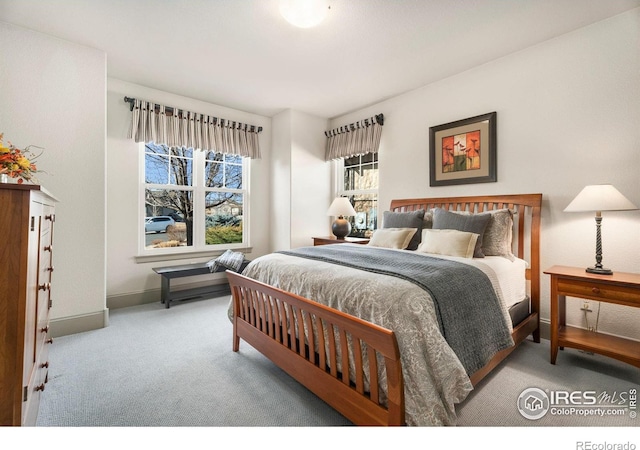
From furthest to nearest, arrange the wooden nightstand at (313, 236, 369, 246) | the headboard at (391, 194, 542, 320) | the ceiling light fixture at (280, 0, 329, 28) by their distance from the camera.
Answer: the wooden nightstand at (313, 236, 369, 246) < the headboard at (391, 194, 542, 320) < the ceiling light fixture at (280, 0, 329, 28)

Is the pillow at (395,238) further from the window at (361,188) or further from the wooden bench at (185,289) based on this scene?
the wooden bench at (185,289)

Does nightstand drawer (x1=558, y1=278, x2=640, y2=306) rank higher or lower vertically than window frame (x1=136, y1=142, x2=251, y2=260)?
lower

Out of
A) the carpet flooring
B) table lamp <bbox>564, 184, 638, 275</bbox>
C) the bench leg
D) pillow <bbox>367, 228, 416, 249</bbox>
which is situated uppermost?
table lamp <bbox>564, 184, 638, 275</bbox>

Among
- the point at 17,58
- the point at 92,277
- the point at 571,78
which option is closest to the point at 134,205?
the point at 92,277

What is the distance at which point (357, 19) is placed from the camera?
2.35m

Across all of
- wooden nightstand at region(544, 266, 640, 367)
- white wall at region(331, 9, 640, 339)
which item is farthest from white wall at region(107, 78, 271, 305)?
wooden nightstand at region(544, 266, 640, 367)

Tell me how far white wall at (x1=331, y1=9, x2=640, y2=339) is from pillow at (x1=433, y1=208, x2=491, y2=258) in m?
0.62

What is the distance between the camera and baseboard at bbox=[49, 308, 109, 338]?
264 centimetres

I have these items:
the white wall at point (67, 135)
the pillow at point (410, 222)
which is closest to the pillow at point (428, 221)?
the pillow at point (410, 222)

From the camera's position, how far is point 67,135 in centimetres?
273

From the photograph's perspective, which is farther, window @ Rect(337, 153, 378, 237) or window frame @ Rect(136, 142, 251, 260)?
window @ Rect(337, 153, 378, 237)

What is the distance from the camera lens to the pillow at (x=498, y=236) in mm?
2535

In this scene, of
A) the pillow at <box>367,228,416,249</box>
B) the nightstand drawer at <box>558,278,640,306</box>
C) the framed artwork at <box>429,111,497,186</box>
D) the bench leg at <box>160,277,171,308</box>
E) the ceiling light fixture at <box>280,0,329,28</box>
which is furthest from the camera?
the bench leg at <box>160,277,171,308</box>

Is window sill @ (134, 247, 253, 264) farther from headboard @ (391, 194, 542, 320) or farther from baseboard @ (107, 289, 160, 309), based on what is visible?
headboard @ (391, 194, 542, 320)
